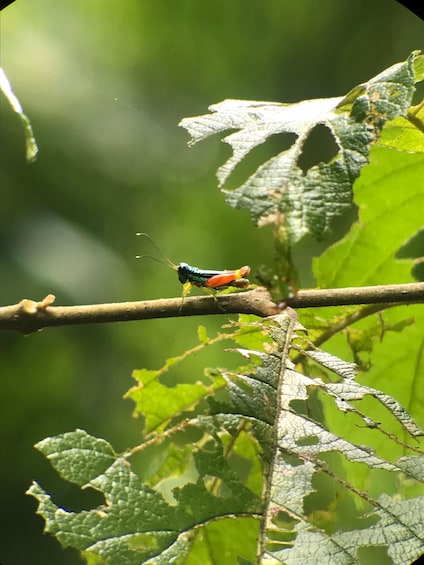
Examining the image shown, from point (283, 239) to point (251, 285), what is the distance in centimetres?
17

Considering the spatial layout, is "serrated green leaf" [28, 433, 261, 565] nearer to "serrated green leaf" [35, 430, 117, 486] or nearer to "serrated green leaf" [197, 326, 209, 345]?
"serrated green leaf" [35, 430, 117, 486]

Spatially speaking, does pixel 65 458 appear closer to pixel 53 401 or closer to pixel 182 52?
pixel 53 401

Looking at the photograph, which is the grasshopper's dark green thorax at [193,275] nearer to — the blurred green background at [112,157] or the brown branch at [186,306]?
the brown branch at [186,306]

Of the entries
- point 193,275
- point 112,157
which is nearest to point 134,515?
point 193,275

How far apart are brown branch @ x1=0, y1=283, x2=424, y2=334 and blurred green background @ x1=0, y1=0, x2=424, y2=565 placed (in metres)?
0.47

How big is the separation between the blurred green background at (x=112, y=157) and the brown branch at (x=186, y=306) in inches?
18.5

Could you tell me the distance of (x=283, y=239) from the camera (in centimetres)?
29

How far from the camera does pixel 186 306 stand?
1.34ft

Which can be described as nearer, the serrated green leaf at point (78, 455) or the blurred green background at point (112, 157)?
the serrated green leaf at point (78, 455)

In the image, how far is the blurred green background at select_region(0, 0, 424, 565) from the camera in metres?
0.96

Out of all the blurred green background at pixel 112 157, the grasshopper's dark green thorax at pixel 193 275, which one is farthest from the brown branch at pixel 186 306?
the blurred green background at pixel 112 157

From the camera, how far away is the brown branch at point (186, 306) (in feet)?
1.27

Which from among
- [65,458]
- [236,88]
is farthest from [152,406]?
[236,88]

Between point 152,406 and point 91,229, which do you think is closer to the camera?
point 152,406
